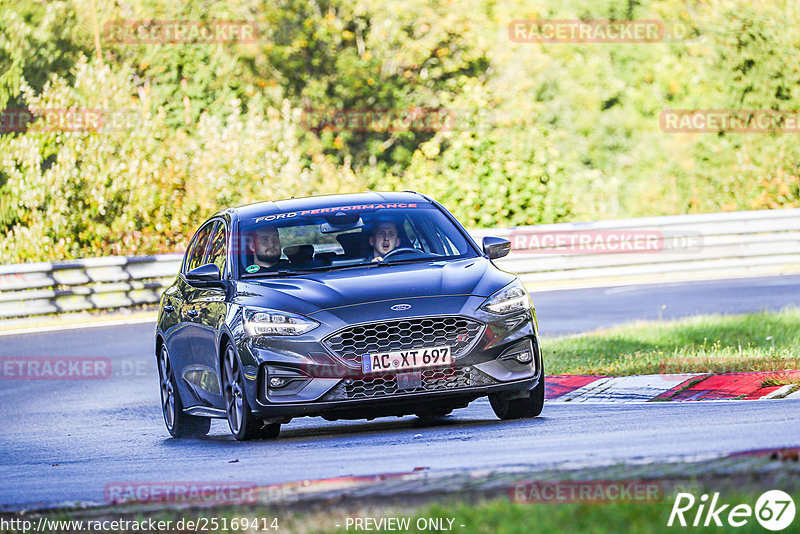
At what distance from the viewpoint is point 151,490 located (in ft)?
22.5

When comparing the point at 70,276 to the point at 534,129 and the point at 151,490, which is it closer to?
the point at 534,129

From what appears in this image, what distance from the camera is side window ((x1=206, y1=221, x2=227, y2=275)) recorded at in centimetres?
1073

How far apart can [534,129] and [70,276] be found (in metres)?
9.80

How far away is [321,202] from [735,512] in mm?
6474

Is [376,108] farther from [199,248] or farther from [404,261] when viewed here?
[404,261]

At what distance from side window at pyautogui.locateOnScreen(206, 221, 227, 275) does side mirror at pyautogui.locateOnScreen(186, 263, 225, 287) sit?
18cm

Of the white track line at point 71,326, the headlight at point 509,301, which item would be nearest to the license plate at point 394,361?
the headlight at point 509,301

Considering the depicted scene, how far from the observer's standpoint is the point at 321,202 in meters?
11.0

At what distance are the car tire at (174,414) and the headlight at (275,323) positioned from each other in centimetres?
213

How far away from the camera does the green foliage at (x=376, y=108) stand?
25.3 m
